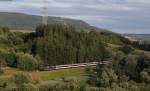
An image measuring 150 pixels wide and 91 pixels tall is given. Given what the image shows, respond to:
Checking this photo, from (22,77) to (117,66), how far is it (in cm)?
1777

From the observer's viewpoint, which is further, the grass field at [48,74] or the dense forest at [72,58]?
the grass field at [48,74]

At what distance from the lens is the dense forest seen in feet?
191

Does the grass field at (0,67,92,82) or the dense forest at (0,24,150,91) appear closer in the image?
the dense forest at (0,24,150,91)

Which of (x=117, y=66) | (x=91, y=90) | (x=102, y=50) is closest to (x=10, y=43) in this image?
(x=102, y=50)

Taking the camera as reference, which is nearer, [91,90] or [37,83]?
[91,90]

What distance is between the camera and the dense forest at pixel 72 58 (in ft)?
191

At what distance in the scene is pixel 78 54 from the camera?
90.4m

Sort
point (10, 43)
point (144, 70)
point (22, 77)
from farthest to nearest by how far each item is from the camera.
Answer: point (10, 43), point (144, 70), point (22, 77)

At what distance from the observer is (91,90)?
54000 mm

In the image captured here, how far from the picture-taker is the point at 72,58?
293 ft

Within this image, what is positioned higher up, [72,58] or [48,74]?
[48,74]

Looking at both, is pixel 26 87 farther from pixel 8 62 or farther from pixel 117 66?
pixel 8 62

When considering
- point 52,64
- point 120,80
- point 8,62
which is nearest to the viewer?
point 120,80

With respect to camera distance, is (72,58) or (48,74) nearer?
(48,74)
